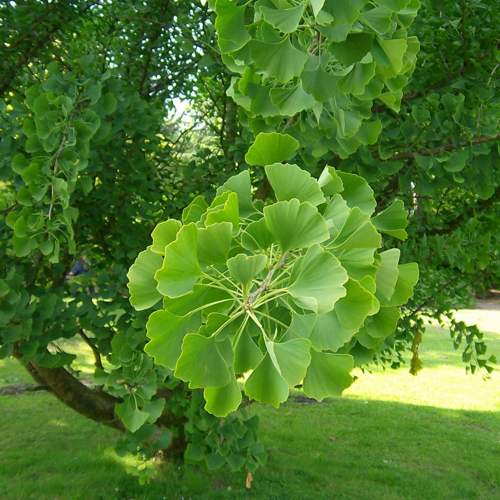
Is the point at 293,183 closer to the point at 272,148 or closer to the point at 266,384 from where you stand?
the point at 272,148

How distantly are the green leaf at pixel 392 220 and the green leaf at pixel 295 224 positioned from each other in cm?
27

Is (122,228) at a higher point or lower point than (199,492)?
higher

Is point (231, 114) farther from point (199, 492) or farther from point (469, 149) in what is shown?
point (199, 492)

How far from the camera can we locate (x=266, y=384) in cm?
68

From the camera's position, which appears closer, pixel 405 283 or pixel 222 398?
pixel 222 398

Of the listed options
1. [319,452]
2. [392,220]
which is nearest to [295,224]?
[392,220]

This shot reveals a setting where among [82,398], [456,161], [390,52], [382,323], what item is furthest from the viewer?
[82,398]

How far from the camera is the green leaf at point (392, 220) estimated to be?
93 centimetres

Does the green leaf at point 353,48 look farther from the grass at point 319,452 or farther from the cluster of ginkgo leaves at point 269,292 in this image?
the grass at point 319,452

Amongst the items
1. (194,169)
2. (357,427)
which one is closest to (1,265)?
(194,169)

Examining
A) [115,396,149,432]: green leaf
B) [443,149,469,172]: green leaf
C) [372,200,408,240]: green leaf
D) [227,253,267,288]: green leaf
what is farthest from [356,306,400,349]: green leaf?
[443,149,469,172]: green leaf

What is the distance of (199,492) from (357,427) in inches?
104

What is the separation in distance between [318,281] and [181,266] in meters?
0.15

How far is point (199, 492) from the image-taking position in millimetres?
4246
